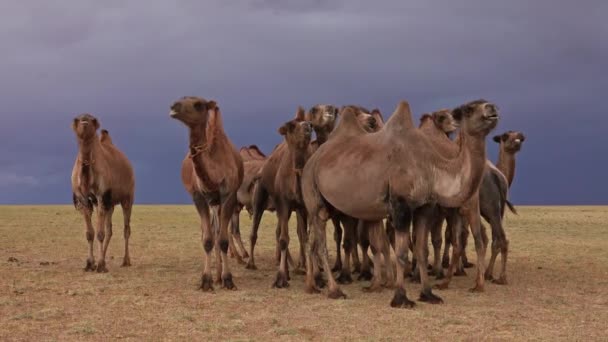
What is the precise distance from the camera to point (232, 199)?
38.1 ft

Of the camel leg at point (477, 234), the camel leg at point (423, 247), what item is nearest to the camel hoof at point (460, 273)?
the camel leg at point (477, 234)

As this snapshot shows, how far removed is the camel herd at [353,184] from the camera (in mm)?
9805

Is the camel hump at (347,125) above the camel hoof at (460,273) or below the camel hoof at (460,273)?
above

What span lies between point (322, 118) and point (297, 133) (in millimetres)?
788

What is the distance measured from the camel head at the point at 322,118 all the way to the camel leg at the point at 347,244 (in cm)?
160

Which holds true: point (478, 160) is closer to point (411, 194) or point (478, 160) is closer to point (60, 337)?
point (411, 194)

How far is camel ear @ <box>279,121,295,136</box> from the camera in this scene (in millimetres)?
11219

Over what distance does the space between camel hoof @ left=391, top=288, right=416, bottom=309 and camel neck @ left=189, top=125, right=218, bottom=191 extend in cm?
359

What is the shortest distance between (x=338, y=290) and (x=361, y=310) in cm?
112

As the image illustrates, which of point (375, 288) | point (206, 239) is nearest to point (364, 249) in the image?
point (375, 288)

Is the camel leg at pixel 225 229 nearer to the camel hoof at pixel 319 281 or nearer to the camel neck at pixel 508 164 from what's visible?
the camel hoof at pixel 319 281

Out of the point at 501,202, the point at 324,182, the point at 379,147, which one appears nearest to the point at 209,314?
the point at 324,182

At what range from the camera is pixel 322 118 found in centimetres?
1184

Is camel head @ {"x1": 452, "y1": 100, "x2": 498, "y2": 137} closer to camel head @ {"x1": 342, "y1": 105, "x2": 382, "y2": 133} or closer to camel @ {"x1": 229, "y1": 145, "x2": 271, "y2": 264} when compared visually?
camel head @ {"x1": 342, "y1": 105, "x2": 382, "y2": 133}
